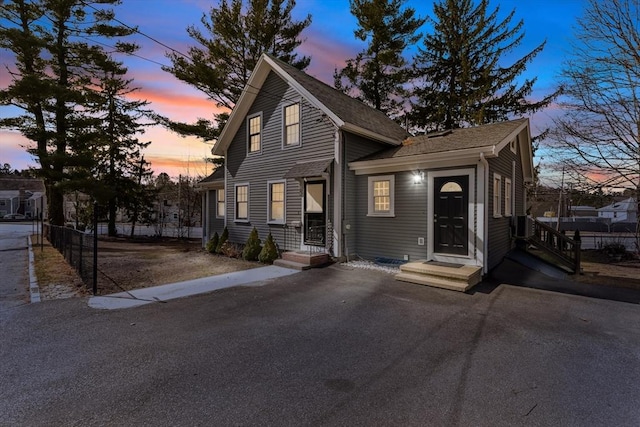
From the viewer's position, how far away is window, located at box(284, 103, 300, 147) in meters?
11.0

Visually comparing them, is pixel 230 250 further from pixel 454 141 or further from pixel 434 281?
pixel 454 141

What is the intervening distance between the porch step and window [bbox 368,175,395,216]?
2.04 metres

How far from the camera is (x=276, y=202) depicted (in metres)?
11.7

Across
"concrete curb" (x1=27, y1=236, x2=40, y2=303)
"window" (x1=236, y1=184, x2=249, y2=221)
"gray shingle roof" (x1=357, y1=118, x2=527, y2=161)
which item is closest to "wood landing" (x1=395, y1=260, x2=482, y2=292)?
"gray shingle roof" (x1=357, y1=118, x2=527, y2=161)

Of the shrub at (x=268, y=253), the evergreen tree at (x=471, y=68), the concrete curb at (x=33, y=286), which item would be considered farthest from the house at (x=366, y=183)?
the evergreen tree at (x=471, y=68)

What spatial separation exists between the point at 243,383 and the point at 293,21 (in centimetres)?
2169

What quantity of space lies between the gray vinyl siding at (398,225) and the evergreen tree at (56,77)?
49.6ft

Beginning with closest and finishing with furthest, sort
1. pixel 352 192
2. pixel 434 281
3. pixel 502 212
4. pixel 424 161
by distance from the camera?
1. pixel 434 281
2. pixel 424 161
3. pixel 502 212
4. pixel 352 192

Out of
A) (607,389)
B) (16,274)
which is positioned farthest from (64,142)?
(607,389)

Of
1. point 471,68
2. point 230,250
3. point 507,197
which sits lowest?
point 230,250

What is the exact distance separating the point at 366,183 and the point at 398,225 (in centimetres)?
170

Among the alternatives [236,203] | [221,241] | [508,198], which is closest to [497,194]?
[508,198]

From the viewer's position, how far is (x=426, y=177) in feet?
28.3

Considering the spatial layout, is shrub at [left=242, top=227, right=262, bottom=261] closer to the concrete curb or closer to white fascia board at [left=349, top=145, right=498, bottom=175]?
white fascia board at [left=349, top=145, right=498, bottom=175]
